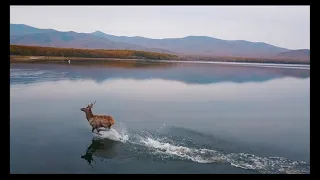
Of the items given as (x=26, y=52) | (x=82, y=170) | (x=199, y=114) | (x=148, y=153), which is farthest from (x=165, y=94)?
(x=26, y=52)

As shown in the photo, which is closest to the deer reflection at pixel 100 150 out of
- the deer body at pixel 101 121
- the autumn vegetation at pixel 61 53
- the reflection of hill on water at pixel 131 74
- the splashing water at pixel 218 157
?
the splashing water at pixel 218 157

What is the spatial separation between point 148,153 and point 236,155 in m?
3.07

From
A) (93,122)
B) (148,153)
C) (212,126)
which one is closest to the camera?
(148,153)

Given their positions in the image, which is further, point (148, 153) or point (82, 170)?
point (148, 153)

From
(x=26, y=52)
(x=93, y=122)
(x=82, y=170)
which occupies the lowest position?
(x=82, y=170)

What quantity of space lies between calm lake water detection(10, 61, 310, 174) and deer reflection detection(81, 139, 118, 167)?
0.03m

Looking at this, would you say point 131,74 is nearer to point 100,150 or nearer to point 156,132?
point 156,132

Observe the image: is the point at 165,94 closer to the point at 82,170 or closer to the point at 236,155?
the point at 236,155

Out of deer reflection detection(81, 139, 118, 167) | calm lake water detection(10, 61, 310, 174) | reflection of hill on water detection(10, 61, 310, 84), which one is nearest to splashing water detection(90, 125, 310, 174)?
calm lake water detection(10, 61, 310, 174)

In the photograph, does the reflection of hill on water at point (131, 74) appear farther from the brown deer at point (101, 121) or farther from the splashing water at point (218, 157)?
the splashing water at point (218, 157)

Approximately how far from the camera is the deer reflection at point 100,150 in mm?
11305

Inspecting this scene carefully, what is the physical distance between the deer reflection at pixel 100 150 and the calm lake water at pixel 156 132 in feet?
0.11

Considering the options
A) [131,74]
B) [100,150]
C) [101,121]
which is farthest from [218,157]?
[131,74]

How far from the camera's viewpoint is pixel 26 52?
67.2 m
